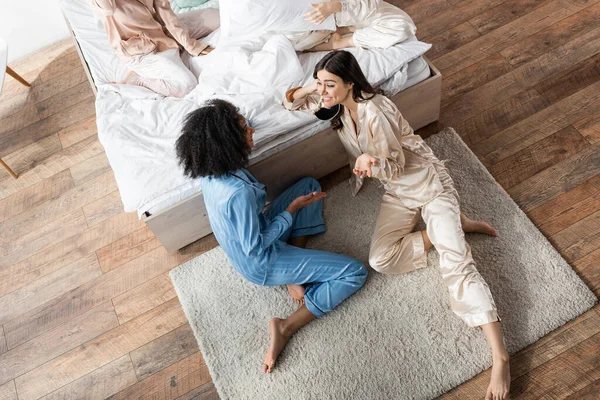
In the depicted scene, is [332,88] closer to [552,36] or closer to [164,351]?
[164,351]

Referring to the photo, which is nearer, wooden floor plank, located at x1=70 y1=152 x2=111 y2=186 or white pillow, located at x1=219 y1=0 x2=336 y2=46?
white pillow, located at x1=219 y1=0 x2=336 y2=46

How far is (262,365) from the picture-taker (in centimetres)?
181

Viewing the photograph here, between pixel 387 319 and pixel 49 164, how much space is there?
1796 millimetres

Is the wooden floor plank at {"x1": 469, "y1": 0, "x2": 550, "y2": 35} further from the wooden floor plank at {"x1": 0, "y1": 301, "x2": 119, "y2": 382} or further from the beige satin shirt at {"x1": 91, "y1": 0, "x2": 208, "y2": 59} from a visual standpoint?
the wooden floor plank at {"x1": 0, "y1": 301, "x2": 119, "y2": 382}

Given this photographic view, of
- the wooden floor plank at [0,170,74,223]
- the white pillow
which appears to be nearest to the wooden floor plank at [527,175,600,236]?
the white pillow

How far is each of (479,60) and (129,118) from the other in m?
Result: 1.62

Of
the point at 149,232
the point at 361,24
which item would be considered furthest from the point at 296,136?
Result: the point at 149,232

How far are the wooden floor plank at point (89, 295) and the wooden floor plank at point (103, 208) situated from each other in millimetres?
278

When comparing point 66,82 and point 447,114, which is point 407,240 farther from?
point 66,82

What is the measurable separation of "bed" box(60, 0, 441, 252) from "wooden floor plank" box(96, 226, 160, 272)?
0.19 metres

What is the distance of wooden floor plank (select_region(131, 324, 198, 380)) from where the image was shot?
1886 millimetres

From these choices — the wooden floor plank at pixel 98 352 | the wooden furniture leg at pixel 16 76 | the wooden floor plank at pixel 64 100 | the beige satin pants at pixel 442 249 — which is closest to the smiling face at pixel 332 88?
the beige satin pants at pixel 442 249

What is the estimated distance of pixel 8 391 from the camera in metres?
1.94

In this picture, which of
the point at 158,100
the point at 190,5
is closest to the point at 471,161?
the point at 158,100
